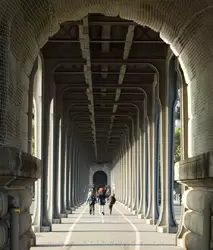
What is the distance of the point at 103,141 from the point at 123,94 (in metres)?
33.0

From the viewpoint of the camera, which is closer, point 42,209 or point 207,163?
point 207,163

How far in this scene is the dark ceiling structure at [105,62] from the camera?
21438mm

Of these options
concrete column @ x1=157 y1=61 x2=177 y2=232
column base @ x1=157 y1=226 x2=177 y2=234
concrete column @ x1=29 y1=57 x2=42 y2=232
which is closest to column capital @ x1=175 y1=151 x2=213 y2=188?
column base @ x1=157 y1=226 x2=177 y2=234

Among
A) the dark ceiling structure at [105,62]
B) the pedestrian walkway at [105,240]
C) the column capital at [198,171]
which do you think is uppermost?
the dark ceiling structure at [105,62]

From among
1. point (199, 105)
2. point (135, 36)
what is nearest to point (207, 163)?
point (199, 105)

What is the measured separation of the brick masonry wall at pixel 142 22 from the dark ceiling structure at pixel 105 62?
290 inches

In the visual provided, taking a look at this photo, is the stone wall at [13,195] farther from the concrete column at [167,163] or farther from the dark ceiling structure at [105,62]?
the concrete column at [167,163]

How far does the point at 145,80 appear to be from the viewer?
3020cm

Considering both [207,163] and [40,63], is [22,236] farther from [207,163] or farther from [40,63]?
[40,63]

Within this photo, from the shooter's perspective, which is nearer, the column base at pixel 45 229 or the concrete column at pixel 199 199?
the concrete column at pixel 199 199

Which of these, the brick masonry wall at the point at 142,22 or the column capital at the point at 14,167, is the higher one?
the brick masonry wall at the point at 142,22

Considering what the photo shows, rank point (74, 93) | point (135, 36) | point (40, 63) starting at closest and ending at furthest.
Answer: point (135, 36) < point (40, 63) < point (74, 93)

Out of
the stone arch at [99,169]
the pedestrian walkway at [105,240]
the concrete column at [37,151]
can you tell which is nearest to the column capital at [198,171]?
the pedestrian walkway at [105,240]

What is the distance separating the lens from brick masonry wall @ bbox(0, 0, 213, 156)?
348 inches
